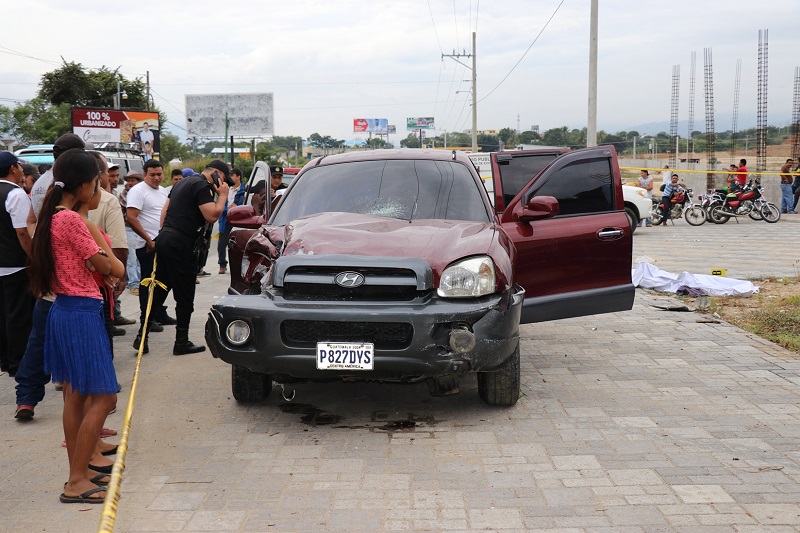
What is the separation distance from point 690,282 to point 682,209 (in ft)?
48.7

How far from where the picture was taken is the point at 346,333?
5.17 meters

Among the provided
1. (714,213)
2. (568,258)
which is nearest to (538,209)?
(568,258)

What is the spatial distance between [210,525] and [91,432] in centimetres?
87

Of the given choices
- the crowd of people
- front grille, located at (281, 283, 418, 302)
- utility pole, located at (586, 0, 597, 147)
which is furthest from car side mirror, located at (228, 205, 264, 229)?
utility pole, located at (586, 0, 597, 147)

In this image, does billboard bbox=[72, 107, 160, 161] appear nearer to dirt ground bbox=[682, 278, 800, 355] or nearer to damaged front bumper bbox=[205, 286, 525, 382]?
dirt ground bbox=[682, 278, 800, 355]

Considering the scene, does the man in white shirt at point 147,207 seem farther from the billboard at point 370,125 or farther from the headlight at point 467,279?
the billboard at point 370,125

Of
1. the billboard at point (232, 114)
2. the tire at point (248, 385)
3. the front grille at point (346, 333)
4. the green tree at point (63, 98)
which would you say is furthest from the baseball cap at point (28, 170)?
the billboard at point (232, 114)

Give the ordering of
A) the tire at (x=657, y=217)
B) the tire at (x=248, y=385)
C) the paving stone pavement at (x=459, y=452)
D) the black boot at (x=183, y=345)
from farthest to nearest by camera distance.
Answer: the tire at (x=657, y=217)
the black boot at (x=183, y=345)
the tire at (x=248, y=385)
the paving stone pavement at (x=459, y=452)

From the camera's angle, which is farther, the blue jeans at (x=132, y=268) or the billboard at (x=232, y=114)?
the billboard at (x=232, y=114)

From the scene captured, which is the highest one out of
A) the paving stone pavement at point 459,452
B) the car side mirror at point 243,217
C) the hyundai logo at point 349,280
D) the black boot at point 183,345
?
the car side mirror at point 243,217

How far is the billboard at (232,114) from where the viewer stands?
70.5m

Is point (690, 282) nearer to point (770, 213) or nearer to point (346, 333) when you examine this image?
point (346, 333)

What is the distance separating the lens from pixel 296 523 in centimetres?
394

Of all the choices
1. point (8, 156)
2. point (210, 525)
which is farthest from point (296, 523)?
point (8, 156)
